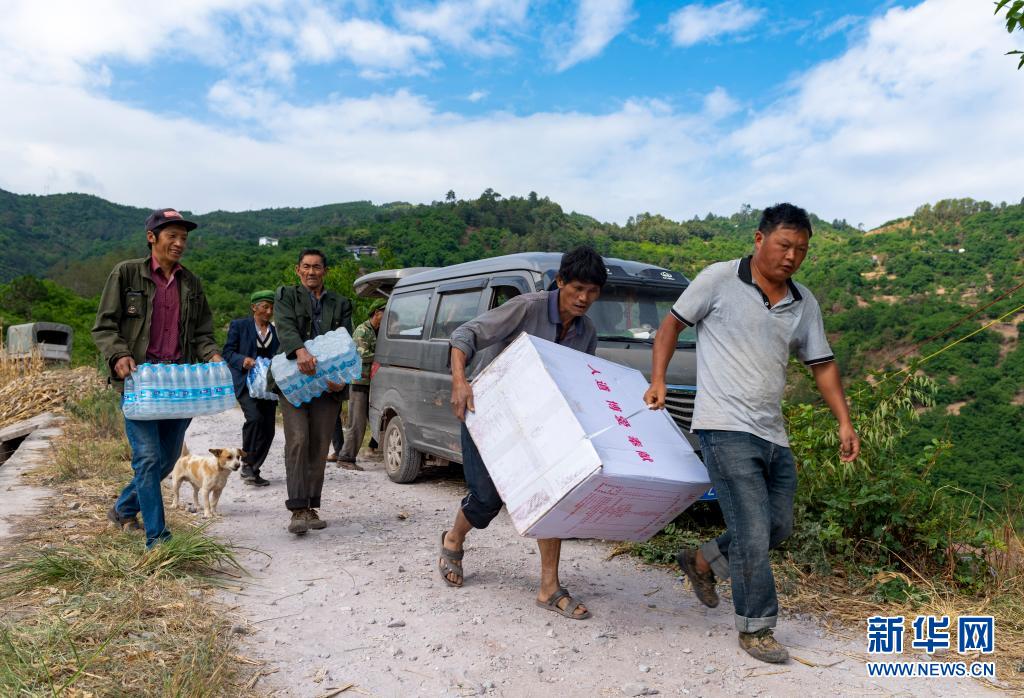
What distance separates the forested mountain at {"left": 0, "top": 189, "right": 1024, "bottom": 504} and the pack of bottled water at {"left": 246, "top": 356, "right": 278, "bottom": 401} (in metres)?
4.73

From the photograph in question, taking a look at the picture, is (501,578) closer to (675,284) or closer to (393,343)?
(675,284)

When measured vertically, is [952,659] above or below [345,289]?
below

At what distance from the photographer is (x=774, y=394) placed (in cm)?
327

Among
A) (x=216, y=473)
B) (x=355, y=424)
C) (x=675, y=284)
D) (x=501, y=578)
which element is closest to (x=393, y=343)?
(x=355, y=424)

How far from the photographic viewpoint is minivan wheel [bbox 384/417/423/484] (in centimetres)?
738

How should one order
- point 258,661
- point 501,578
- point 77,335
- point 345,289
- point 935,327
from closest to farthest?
point 258,661
point 501,578
point 345,289
point 935,327
point 77,335

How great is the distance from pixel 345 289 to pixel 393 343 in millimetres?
8478

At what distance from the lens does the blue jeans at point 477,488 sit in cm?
390

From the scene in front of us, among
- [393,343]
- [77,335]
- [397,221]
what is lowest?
[77,335]

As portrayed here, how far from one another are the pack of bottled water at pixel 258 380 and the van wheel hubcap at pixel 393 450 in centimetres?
127

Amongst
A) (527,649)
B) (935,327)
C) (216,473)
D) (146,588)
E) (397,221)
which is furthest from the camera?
(397,221)

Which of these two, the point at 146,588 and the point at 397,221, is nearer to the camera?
the point at 146,588

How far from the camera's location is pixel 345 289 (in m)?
16.1

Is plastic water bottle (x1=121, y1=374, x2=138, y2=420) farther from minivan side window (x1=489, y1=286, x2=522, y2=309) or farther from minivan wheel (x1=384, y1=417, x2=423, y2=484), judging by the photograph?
minivan wheel (x1=384, y1=417, x2=423, y2=484)
